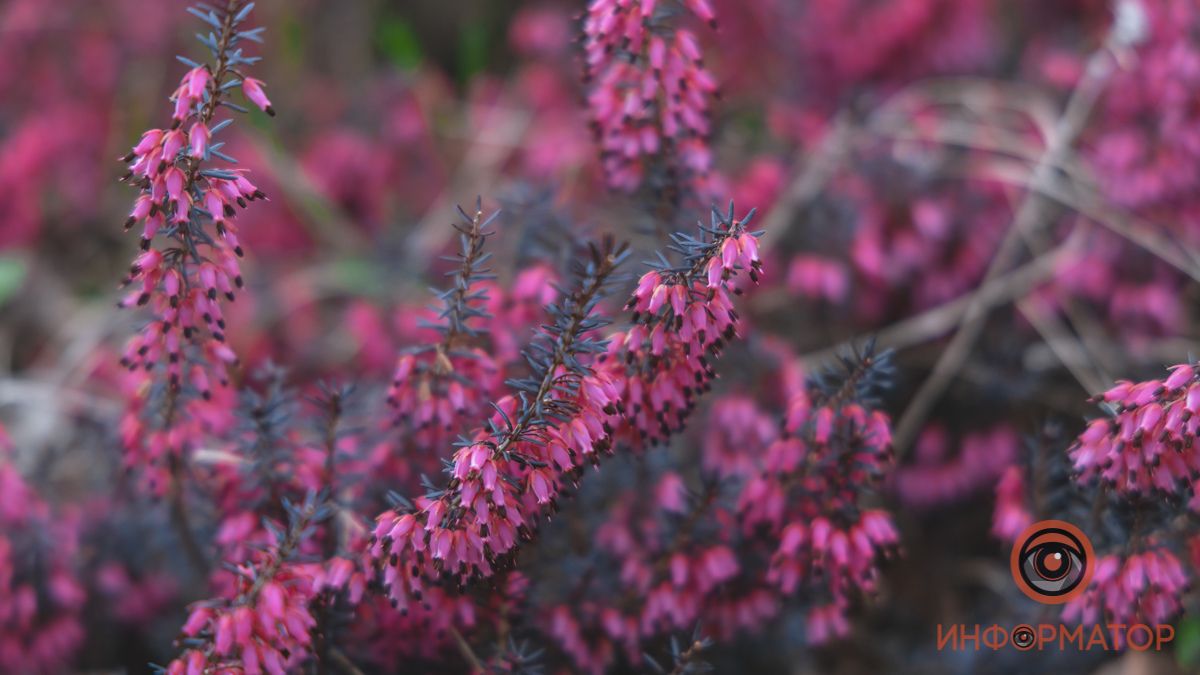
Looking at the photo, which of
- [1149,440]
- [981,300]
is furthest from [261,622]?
[981,300]

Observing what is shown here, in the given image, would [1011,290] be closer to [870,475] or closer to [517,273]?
[870,475]

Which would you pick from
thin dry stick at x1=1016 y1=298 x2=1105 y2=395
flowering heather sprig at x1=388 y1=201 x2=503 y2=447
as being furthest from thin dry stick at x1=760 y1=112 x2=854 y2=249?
flowering heather sprig at x1=388 y1=201 x2=503 y2=447

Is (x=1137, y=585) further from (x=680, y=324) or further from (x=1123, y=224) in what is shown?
(x=1123, y=224)

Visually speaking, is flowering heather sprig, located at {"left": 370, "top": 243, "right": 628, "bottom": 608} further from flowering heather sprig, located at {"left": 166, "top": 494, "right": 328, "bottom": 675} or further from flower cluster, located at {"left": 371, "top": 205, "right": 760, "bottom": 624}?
flowering heather sprig, located at {"left": 166, "top": 494, "right": 328, "bottom": 675}

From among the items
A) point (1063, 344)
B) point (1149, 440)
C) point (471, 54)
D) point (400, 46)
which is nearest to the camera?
point (1149, 440)

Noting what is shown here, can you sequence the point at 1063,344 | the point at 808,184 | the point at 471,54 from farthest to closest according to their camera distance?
the point at 471,54, the point at 808,184, the point at 1063,344

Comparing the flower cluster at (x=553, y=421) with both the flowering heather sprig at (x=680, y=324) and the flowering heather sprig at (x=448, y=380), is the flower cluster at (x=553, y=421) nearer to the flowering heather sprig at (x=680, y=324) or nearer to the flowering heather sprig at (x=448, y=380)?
the flowering heather sprig at (x=680, y=324)
